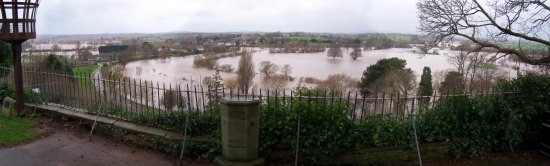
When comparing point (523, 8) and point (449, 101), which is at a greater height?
point (523, 8)

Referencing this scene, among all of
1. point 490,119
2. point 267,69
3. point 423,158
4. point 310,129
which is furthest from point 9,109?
point 267,69

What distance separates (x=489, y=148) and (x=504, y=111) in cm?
73

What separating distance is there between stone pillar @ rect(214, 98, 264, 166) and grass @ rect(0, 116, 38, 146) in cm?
429

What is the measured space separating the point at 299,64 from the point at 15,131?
53.4m

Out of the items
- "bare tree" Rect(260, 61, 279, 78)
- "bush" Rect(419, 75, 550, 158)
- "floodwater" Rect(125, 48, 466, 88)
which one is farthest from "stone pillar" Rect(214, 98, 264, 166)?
"bare tree" Rect(260, 61, 279, 78)

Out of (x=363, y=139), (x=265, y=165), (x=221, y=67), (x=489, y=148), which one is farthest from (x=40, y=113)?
(x=221, y=67)

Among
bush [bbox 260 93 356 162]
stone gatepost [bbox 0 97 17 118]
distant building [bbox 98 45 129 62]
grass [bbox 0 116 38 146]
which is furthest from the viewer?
distant building [bbox 98 45 129 62]

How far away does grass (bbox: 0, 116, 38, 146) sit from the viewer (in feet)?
24.4

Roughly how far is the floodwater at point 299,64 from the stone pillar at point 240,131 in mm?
36080

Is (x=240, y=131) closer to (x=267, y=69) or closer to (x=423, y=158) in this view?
(x=423, y=158)

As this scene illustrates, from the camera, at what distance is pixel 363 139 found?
632cm

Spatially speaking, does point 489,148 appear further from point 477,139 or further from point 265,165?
point 265,165

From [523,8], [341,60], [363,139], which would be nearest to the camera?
[363,139]

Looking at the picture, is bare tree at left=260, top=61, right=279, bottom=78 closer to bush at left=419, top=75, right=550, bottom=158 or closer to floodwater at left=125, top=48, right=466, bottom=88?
floodwater at left=125, top=48, right=466, bottom=88
